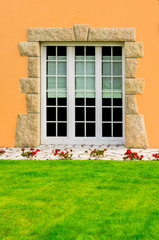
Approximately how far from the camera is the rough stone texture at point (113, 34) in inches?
329

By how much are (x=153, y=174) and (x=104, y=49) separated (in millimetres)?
4251

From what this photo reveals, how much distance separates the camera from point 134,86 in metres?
8.35

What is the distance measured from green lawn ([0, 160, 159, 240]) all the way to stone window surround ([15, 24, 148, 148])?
2.19 meters

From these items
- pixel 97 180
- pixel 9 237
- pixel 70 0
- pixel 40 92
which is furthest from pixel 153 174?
pixel 70 0

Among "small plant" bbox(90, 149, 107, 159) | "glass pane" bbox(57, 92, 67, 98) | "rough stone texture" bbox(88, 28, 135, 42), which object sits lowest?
"small plant" bbox(90, 149, 107, 159)

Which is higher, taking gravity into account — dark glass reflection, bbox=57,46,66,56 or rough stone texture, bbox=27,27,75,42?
rough stone texture, bbox=27,27,75,42

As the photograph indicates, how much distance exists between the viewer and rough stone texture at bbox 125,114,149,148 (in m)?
8.35

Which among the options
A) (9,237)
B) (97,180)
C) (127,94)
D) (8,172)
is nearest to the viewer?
(9,237)

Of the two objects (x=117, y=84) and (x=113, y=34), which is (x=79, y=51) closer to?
(x=113, y=34)

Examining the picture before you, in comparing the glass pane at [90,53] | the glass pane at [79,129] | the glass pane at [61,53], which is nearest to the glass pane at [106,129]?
the glass pane at [79,129]

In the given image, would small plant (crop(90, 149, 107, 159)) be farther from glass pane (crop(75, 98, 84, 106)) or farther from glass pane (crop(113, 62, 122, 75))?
glass pane (crop(113, 62, 122, 75))

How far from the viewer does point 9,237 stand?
307 cm

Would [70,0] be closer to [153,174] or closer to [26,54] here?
[26,54]

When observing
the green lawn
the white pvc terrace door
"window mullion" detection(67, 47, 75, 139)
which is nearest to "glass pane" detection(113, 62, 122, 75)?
the white pvc terrace door
